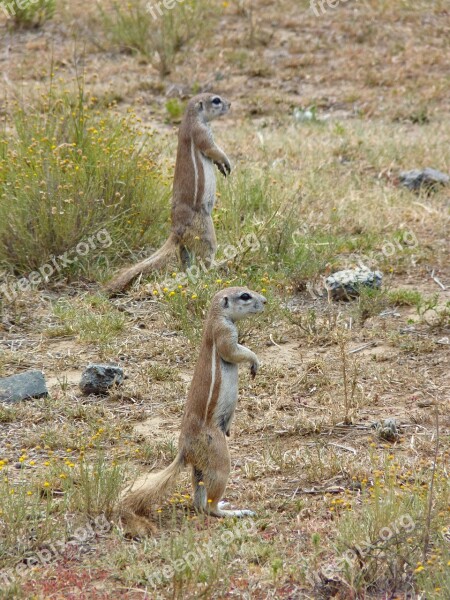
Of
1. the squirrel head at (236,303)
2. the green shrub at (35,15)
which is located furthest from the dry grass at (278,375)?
the green shrub at (35,15)

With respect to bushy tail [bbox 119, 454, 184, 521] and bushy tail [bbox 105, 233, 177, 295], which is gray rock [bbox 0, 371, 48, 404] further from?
bushy tail [bbox 119, 454, 184, 521]

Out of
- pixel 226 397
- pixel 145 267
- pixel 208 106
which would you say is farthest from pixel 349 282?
pixel 226 397

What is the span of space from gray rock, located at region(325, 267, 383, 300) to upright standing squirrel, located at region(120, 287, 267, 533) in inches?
103

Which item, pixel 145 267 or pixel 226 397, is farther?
pixel 145 267

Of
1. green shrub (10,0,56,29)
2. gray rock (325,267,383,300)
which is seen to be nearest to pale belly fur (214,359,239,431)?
gray rock (325,267,383,300)

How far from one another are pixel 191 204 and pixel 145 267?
61 cm

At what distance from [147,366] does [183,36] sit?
26.9 ft

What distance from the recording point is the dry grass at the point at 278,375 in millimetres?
4867

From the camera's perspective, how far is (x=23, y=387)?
22.3ft

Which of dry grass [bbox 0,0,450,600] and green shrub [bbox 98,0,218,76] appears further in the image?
green shrub [bbox 98,0,218,76]

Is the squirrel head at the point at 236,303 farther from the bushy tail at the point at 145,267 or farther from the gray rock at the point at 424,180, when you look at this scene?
the gray rock at the point at 424,180

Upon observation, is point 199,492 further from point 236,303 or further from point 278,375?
point 278,375

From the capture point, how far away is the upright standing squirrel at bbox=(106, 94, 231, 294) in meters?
8.38

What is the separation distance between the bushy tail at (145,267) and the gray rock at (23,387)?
152cm
